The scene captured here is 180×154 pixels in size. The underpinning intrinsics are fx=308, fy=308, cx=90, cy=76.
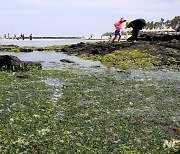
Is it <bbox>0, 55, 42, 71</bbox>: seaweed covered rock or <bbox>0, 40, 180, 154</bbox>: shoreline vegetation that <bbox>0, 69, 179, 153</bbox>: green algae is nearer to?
<bbox>0, 40, 180, 154</bbox>: shoreline vegetation

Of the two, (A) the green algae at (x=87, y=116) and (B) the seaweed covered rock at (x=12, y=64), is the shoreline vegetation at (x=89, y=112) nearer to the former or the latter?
(A) the green algae at (x=87, y=116)

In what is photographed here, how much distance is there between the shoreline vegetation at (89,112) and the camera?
9.21m

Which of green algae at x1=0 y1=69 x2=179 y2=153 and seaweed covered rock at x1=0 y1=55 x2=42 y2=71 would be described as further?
seaweed covered rock at x1=0 y1=55 x2=42 y2=71

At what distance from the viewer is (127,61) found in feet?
97.8

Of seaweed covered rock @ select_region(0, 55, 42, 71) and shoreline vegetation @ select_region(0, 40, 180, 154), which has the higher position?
seaweed covered rock @ select_region(0, 55, 42, 71)

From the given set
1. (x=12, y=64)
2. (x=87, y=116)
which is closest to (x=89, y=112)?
(x=87, y=116)

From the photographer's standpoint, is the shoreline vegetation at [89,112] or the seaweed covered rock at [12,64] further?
the seaweed covered rock at [12,64]

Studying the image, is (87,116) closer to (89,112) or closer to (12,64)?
(89,112)

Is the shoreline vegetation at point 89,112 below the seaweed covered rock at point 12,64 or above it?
below

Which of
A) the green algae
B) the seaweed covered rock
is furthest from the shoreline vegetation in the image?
the seaweed covered rock

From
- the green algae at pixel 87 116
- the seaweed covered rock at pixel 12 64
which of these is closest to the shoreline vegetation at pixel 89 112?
the green algae at pixel 87 116

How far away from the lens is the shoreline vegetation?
30.2 feet

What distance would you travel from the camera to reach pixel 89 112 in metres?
12.3

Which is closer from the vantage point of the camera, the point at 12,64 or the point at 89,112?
the point at 89,112
